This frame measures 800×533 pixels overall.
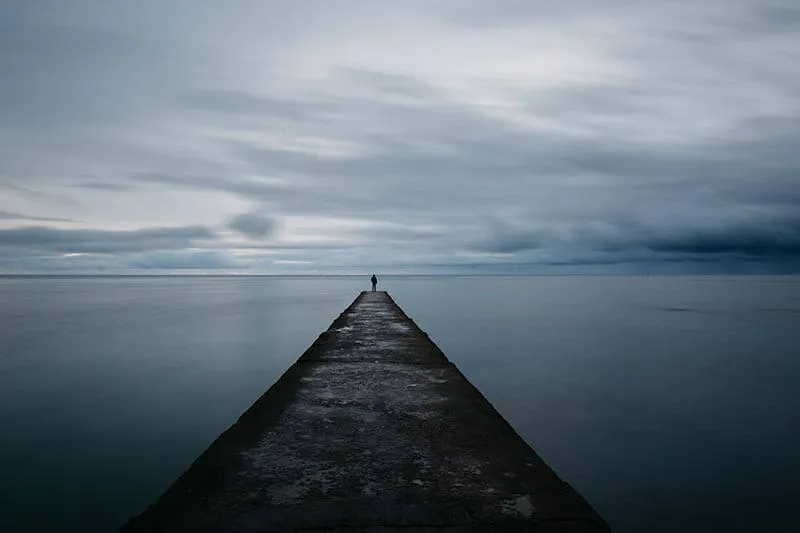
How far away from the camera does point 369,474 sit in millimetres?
4270

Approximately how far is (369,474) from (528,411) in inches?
261

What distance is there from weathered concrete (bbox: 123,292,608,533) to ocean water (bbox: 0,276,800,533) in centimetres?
186

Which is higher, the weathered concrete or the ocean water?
the weathered concrete

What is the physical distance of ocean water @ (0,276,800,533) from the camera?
616 centimetres

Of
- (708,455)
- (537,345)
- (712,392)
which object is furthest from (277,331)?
(708,455)

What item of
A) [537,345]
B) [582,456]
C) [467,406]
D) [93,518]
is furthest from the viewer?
[537,345]

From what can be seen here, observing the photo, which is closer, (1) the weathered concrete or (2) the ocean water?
(1) the weathered concrete

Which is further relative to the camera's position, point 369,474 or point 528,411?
point 528,411

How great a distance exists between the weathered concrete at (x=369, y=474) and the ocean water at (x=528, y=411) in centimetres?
186

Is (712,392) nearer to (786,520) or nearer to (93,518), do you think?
(786,520)

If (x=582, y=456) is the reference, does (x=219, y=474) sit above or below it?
above

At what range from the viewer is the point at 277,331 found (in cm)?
2319

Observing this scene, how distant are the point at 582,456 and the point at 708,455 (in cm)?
181

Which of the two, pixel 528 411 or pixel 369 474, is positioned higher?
pixel 369 474
